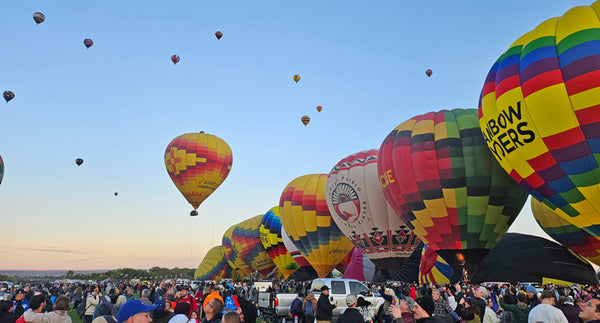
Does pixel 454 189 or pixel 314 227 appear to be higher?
pixel 454 189

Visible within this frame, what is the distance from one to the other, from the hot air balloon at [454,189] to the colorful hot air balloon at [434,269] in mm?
6619

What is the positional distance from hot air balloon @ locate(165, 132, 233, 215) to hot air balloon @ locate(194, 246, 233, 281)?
2979 cm

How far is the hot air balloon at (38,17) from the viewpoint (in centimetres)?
2659

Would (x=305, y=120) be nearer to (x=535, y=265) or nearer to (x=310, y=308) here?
(x=535, y=265)

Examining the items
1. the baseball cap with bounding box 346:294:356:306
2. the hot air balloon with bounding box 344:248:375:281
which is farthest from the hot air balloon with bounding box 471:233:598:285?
the baseball cap with bounding box 346:294:356:306

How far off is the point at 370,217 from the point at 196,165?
13.7 meters

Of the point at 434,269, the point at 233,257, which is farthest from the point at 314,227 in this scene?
the point at 233,257

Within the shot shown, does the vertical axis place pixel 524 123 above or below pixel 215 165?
below

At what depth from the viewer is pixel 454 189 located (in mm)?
17875

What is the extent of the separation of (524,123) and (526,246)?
48.0ft

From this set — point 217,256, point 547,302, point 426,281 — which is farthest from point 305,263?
point 217,256

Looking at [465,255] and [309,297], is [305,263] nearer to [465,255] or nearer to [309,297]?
[465,255]

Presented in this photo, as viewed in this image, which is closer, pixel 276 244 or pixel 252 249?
pixel 276 244

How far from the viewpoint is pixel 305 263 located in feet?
107
